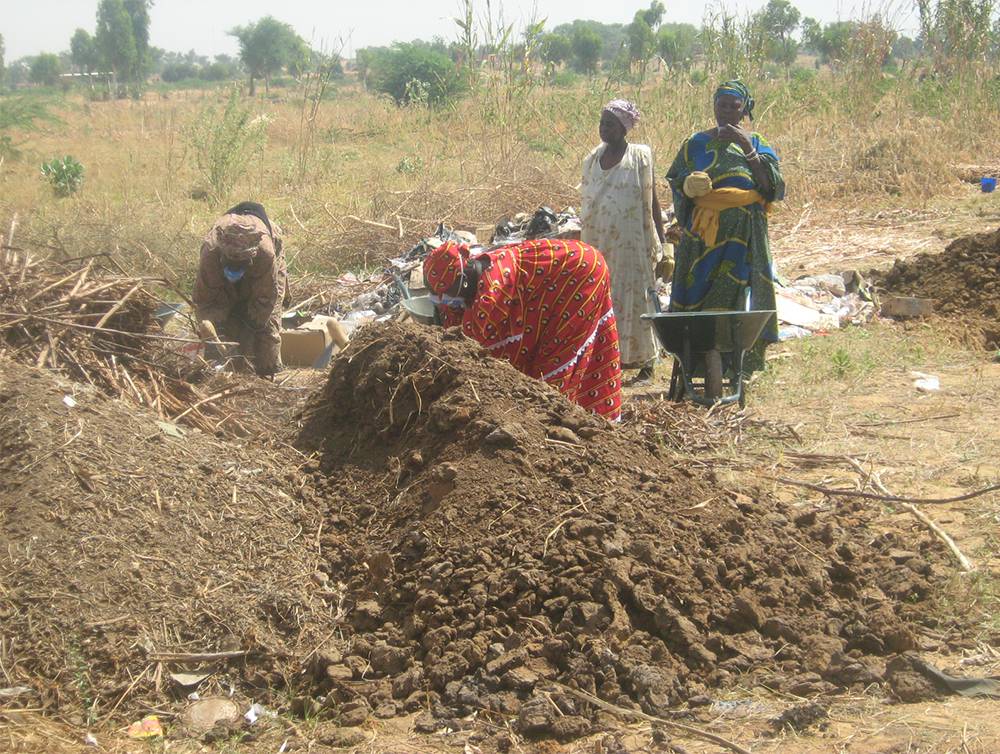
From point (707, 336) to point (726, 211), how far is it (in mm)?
829

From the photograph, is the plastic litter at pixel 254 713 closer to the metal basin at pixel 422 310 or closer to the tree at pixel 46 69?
the metal basin at pixel 422 310

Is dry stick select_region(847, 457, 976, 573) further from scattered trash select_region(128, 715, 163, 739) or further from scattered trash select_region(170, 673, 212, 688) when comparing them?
scattered trash select_region(128, 715, 163, 739)

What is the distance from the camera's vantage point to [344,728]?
291cm

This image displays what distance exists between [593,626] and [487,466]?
757 millimetres

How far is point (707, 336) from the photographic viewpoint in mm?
5293

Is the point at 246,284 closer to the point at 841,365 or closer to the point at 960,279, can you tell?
the point at 841,365

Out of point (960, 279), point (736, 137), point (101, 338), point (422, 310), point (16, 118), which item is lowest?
point (960, 279)

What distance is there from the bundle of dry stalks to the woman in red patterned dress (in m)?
1.16

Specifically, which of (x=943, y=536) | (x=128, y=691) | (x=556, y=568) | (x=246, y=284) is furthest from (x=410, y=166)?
(x=128, y=691)

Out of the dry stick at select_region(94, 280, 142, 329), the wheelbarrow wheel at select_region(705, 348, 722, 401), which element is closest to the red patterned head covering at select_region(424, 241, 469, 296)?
the dry stick at select_region(94, 280, 142, 329)

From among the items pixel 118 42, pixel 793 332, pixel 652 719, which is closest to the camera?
pixel 652 719

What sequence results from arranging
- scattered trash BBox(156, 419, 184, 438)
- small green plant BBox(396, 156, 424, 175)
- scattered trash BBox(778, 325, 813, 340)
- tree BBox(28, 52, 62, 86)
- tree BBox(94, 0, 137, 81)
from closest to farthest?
scattered trash BBox(156, 419, 184, 438), scattered trash BBox(778, 325, 813, 340), small green plant BBox(396, 156, 424, 175), tree BBox(94, 0, 137, 81), tree BBox(28, 52, 62, 86)

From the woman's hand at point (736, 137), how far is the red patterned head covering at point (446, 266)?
1.91 meters

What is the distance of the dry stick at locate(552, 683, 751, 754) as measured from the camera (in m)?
2.72
